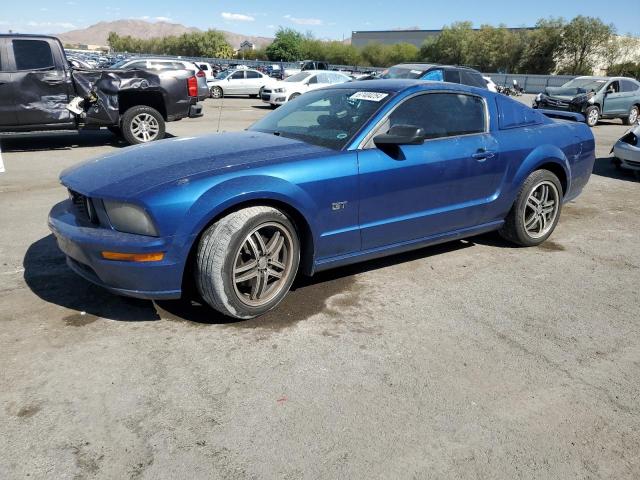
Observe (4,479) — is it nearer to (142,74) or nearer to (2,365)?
(2,365)

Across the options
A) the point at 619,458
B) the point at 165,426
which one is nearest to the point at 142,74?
the point at 165,426

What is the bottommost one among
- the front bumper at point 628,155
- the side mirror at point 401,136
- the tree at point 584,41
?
the front bumper at point 628,155

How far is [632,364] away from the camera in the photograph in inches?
125

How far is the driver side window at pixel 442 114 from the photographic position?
162 inches

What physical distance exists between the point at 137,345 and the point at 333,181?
164cm

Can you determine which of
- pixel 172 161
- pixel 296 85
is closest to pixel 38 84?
pixel 172 161

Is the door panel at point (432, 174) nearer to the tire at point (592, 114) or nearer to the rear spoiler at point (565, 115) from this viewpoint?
the rear spoiler at point (565, 115)

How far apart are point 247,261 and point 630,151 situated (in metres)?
7.90

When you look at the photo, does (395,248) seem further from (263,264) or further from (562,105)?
(562,105)

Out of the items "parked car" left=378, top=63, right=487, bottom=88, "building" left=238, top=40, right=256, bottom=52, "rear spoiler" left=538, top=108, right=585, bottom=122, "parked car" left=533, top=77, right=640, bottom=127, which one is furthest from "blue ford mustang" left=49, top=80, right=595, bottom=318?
"building" left=238, top=40, right=256, bottom=52

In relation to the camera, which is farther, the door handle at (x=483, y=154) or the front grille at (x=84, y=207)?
the door handle at (x=483, y=154)

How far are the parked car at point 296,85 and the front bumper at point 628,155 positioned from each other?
12043 mm

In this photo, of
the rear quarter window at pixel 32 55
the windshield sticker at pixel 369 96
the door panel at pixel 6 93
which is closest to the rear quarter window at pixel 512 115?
the windshield sticker at pixel 369 96

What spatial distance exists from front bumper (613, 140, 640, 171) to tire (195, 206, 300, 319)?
7.51m
